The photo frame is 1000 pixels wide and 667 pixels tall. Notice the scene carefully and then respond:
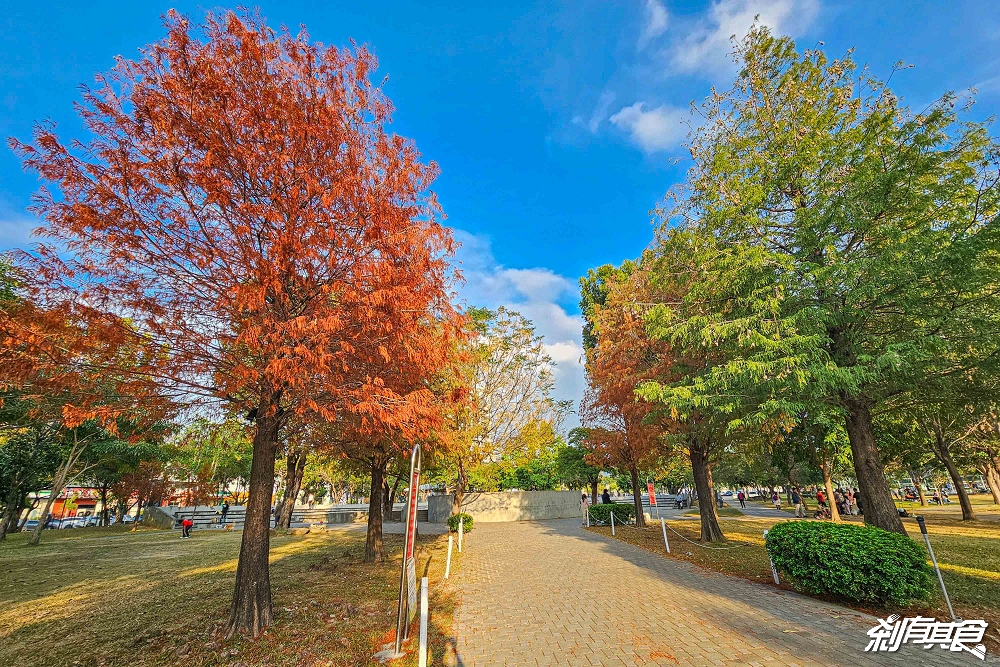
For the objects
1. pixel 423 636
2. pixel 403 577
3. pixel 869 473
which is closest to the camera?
pixel 423 636

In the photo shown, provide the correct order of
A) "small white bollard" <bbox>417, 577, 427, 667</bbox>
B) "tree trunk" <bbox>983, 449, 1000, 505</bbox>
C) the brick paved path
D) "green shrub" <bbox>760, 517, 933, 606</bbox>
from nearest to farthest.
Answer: "small white bollard" <bbox>417, 577, 427, 667</bbox>
the brick paved path
"green shrub" <bbox>760, 517, 933, 606</bbox>
"tree trunk" <bbox>983, 449, 1000, 505</bbox>

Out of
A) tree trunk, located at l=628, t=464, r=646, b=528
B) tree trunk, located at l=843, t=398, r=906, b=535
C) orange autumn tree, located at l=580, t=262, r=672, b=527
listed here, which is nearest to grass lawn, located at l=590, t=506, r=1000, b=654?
tree trunk, located at l=843, t=398, r=906, b=535

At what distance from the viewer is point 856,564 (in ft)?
21.3

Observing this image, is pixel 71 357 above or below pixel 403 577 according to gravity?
above

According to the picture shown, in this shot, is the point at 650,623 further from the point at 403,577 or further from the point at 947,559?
the point at 947,559

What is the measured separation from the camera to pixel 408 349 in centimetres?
680

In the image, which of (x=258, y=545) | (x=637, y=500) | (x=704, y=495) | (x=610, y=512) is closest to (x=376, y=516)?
(x=258, y=545)

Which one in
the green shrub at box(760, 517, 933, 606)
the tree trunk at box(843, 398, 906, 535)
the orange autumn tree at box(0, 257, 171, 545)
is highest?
the orange autumn tree at box(0, 257, 171, 545)

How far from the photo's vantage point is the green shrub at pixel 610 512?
2159cm

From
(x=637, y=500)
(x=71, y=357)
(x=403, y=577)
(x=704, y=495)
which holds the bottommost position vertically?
(x=637, y=500)

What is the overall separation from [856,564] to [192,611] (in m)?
11.8

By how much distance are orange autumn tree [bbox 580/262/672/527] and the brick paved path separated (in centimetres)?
426

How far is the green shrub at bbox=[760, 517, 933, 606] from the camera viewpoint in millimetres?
6215

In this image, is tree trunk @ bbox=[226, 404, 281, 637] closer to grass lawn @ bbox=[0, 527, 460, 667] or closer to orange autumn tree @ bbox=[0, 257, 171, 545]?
grass lawn @ bbox=[0, 527, 460, 667]
